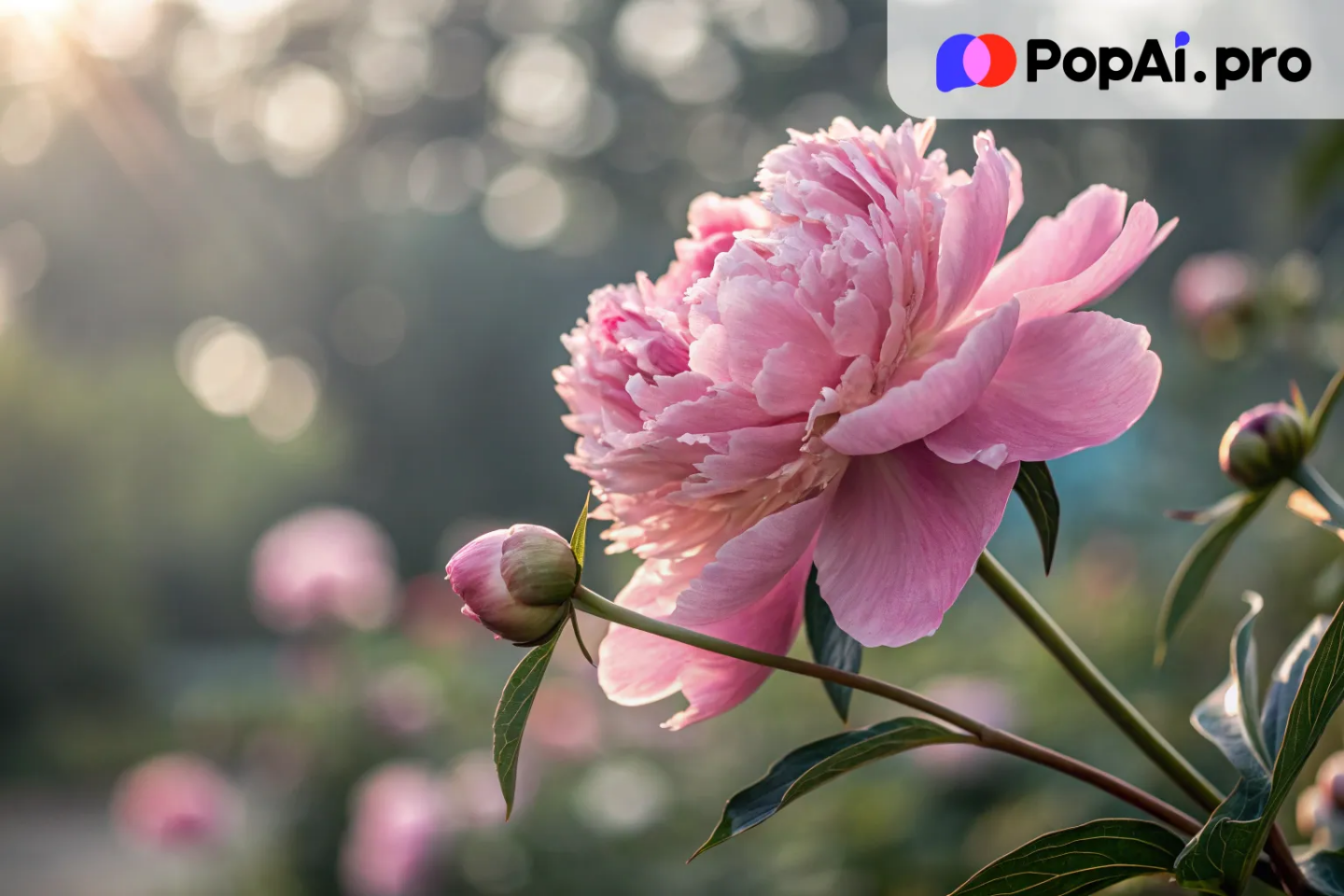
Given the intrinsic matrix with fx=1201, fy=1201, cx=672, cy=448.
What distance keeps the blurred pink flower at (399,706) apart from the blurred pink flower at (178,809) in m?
0.38

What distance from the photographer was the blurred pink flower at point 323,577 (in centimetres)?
267

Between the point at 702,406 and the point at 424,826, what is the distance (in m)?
1.93

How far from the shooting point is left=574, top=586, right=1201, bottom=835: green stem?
14.8 inches

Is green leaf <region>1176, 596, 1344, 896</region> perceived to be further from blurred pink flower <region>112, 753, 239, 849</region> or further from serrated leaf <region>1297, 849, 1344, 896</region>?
blurred pink flower <region>112, 753, 239, 849</region>

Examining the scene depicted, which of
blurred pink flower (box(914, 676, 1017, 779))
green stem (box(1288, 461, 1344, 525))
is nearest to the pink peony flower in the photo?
green stem (box(1288, 461, 1344, 525))

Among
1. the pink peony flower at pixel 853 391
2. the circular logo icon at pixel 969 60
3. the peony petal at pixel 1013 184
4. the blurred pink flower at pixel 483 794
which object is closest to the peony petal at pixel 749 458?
the pink peony flower at pixel 853 391

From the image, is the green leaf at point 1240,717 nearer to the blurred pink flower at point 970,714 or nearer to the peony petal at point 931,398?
the peony petal at point 931,398

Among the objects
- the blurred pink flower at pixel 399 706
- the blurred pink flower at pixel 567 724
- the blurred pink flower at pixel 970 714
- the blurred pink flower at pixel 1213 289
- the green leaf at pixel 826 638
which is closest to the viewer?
the green leaf at pixel 826 638

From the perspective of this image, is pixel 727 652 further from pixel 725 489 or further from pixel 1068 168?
pixel 1068 168

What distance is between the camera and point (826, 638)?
0.46 meters

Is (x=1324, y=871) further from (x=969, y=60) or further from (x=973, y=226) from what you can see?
(x=969, y=60)

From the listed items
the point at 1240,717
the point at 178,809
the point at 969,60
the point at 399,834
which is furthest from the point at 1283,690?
the point at 178,809

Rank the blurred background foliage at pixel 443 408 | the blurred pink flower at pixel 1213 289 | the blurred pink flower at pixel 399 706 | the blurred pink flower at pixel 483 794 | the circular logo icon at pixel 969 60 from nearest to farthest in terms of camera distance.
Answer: the circular logo icon at pixel 969 60 → the blurred pink flower at pixel 1213 289 → the blurred background foliage at pixel 443 408 → the blurred pink flower at pixel 483 794 → the blurred pink flower at pixel 399 706

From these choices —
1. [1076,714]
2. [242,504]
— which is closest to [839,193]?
[1076,714]
